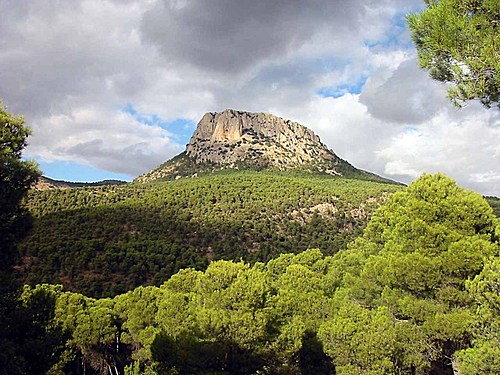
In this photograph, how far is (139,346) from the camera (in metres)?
23.7

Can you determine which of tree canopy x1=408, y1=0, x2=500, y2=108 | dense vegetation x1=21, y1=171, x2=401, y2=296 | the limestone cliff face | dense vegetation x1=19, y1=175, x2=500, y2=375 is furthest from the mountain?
tree canopy x1=408, y1=0, x2=500, y2=108

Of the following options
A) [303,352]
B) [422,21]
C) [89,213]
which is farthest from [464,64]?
[89,213]

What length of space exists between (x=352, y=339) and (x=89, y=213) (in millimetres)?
58183

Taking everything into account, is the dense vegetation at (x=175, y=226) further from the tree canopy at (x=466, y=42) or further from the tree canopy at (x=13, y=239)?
the tree canopy at (x=466, y=42)

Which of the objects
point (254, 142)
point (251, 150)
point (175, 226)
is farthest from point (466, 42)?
point (254, 142)

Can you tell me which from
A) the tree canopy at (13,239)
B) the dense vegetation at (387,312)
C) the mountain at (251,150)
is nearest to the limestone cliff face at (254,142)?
the mountain at (251,150)

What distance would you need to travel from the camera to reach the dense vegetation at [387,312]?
10234 millimetres

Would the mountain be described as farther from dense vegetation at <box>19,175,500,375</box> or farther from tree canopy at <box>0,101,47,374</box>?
tree canopy at <box>0,101,47,374</box>

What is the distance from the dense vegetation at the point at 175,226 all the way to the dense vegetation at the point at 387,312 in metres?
32.1

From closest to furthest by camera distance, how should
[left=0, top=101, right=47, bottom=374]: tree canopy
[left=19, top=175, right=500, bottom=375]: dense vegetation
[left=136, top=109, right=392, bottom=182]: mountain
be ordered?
[left=0, top=101, right=47, bottom=374]: tree canopy → [left=19, top=175, right=500, bottom=375]: dense vegetation → [left=136, top=109, right=392, bottom=182]: mountain

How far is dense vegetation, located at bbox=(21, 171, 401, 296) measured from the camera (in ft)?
157

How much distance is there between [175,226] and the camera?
64062mm

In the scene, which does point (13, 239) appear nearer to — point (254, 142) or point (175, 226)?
point (175, 226)

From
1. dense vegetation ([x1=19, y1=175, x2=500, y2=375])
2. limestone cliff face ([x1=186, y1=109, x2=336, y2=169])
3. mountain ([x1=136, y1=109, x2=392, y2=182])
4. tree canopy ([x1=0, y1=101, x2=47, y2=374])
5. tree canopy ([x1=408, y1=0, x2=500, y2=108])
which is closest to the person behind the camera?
tree canopy ([x1=408, y1=0, x2=500, y2=108])
